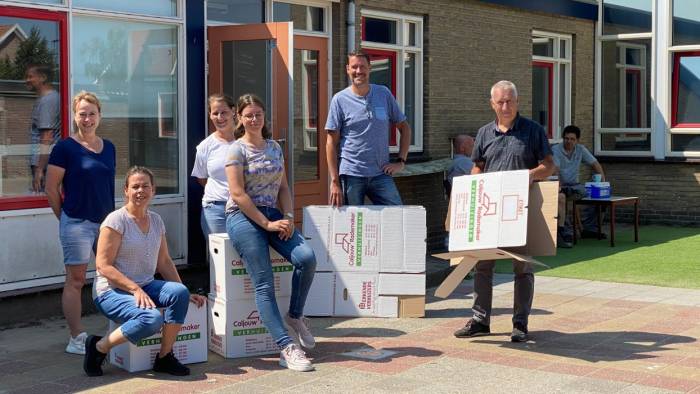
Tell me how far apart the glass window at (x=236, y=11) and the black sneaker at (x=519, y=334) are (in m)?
4.69

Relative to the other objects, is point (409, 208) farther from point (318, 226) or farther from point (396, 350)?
point (396, 350)

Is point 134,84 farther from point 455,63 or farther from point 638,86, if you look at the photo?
point 638,86

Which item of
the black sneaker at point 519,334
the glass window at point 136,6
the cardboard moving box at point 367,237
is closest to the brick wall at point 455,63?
the glass window at point 136,6

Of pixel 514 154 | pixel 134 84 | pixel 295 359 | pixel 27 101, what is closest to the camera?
pixel 295 359

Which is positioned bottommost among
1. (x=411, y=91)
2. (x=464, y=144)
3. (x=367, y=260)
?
(x=367, y=260)

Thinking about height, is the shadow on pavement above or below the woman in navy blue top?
below

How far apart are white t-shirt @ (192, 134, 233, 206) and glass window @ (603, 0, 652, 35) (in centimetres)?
1113

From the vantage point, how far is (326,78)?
11.5 metres

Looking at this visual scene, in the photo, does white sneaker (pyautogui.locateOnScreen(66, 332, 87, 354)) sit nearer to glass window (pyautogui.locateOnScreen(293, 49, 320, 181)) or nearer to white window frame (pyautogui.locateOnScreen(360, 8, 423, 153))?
glass window (pyautogui.locateOnScreen(293, 49, 320, 181))

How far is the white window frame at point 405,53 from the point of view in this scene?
12.8m

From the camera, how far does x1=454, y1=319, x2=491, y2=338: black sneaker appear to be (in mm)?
7797

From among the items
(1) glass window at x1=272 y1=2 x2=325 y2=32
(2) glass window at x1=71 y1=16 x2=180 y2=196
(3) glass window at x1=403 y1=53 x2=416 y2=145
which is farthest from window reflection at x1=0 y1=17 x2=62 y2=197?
(3) glass window at x1=403 y1=53 x2=416 y2=145

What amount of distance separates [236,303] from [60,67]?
9.52 feet

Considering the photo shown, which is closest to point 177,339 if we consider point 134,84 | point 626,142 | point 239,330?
point 239,330
